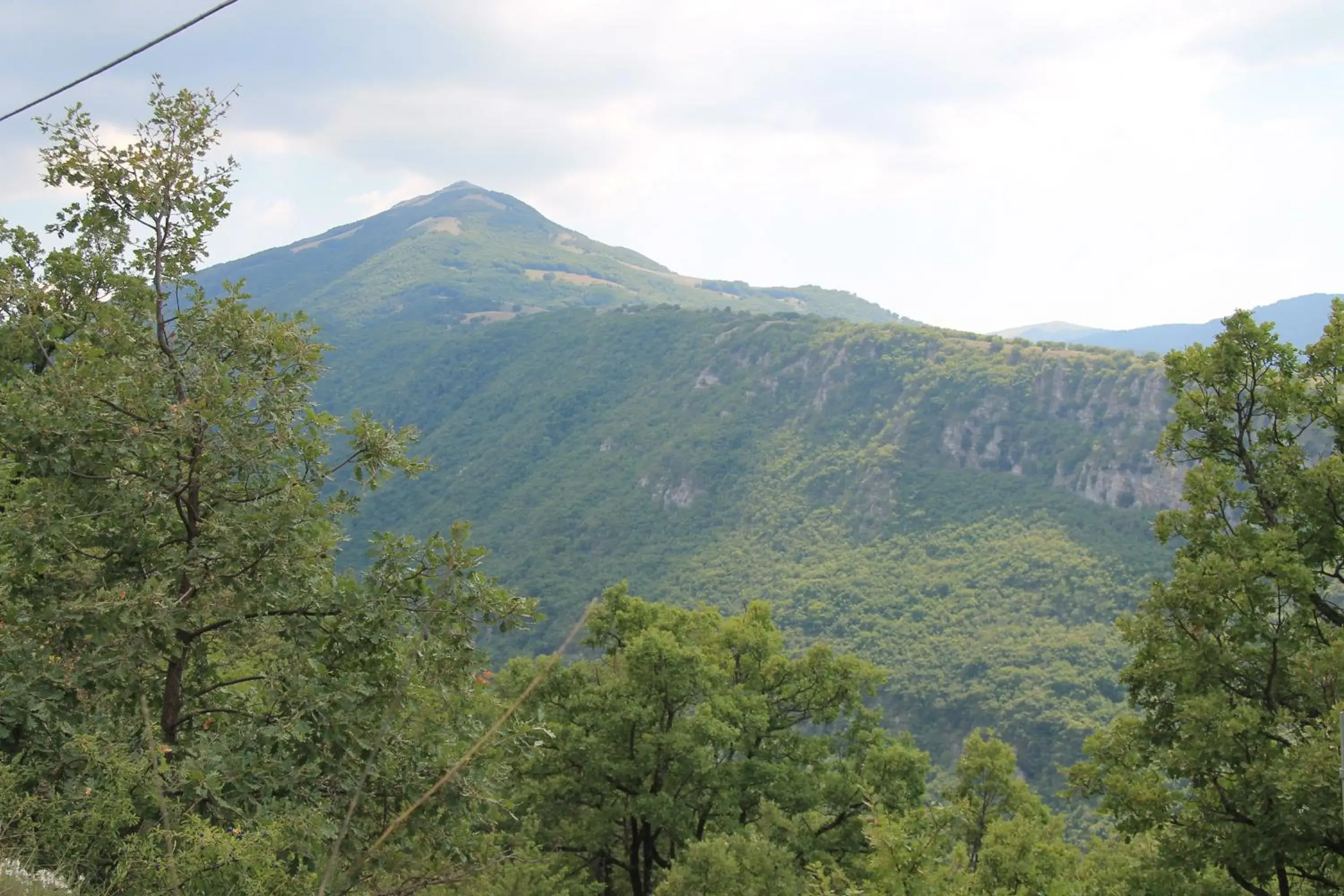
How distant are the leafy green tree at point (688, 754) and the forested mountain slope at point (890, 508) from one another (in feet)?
230

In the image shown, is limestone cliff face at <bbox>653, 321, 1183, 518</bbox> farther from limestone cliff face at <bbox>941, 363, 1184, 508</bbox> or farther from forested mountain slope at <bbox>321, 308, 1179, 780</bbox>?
forested mountain slope at <bbox>321, 308, 1179, 780</bbox>

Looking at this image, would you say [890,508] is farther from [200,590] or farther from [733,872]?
[200,590]

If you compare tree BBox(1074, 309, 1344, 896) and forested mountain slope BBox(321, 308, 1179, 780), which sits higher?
tree BBox(1074, 309, 1344, 896)

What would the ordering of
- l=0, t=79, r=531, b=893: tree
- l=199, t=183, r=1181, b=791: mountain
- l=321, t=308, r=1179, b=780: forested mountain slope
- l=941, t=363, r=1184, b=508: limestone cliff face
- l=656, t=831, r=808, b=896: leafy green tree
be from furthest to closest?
l=941, t=363, r=1184, b=508: limestone cliff face
l=321, t=308, r=1179, b=780: forested mountain slope
l=199, t=183, r=1181, b=791: mountain
l=656, t=831, r=808, b=896: leafy green tree
l=0, t=79, r=531, b=893: tree

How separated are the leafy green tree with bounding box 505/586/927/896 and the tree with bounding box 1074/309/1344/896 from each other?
8.69 meters


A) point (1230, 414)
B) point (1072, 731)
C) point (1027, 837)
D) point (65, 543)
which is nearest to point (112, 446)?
point (65, 543)

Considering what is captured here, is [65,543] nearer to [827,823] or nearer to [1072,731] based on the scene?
[827,823]

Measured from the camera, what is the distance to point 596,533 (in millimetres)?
155000

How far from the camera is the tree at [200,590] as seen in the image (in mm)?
6074

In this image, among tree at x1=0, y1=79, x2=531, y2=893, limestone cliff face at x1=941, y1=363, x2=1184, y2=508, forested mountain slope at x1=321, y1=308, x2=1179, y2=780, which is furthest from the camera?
limestone cliff face at x1=941, y1=363, x2=1184, y2=508

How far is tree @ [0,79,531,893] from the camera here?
607 centimetres

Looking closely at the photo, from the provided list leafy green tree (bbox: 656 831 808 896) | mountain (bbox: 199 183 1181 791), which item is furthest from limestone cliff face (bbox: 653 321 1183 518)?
leafy green tree (bbox: 656 831 808 896)

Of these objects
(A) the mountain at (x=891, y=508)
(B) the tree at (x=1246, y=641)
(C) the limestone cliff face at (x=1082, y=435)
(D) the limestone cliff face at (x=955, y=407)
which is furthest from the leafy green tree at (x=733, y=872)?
(C) the limestone cliff face at (x=1082, y=435)

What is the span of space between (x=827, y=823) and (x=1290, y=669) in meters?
12.3
